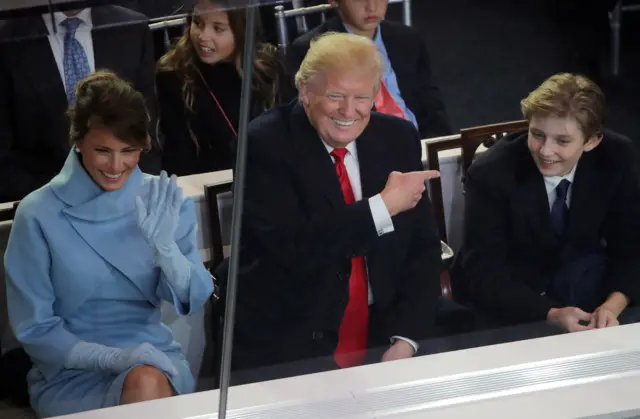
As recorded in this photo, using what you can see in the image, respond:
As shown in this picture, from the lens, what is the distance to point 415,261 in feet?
4.47

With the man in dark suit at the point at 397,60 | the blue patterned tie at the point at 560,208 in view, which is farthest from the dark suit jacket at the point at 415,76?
the blue patterned tie at the point at 560,208

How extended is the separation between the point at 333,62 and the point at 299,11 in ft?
0.26

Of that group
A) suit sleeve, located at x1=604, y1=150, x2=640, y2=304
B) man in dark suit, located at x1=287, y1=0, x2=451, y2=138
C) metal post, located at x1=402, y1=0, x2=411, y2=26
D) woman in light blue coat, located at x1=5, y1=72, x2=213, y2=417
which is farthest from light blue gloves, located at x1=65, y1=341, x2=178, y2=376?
suit sleeve, located at x1=604, y1=150, x2=640, y2=304

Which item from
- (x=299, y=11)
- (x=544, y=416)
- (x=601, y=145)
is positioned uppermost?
(x=299, y=11)

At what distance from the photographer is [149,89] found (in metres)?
1.19

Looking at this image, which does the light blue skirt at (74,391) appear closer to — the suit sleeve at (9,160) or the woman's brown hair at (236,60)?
the suit sleeve at (9,160)

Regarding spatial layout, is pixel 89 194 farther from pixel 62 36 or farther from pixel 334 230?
pixel 334 230

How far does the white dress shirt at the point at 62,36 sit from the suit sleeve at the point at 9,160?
6 centimetres

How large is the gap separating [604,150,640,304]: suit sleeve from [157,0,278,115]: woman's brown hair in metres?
0.56

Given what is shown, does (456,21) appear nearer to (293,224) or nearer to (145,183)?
(293,224)

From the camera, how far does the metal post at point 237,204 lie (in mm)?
1211

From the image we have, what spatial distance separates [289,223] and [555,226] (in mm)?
410

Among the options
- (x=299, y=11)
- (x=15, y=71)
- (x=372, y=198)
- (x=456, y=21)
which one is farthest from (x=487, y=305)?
(x=15, y=71)

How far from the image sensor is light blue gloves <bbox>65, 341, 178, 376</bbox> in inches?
49.3
